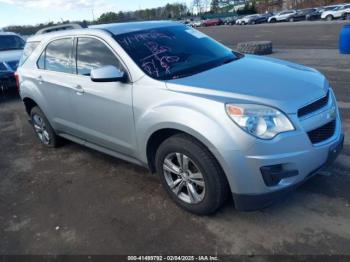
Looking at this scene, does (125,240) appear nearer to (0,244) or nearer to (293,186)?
(0,244)

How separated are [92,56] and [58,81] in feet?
2.53

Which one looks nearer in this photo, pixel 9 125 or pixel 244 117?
pixel 244 117

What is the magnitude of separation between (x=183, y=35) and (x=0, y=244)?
2948 mm

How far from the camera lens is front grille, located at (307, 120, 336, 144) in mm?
2938

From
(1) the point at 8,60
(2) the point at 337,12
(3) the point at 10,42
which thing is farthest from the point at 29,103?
(2) the point at 337,12

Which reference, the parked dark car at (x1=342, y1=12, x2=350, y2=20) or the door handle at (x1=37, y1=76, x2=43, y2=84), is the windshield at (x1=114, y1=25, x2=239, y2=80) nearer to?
the door handle at (x1=37, y1=76, x2=43, y2=84)

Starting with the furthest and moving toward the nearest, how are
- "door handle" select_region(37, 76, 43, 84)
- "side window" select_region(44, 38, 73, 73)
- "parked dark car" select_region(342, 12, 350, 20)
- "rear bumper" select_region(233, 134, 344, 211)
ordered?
"parked dark car" select_region(342, 12, 350, 20) < "door handle" select_region(37, 76, 43, 84) < "side window" select_region(44, 38, 73, 73) < "rear bumper" select_region(233, 134, 344, 211)

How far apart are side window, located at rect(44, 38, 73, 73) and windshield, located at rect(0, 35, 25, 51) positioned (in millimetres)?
7016

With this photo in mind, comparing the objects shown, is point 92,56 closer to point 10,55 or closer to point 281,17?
point 10,55

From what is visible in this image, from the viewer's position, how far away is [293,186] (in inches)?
114

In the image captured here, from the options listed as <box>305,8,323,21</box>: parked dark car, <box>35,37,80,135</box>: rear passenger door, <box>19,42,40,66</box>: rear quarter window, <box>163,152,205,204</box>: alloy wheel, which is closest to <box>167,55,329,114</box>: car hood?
<box>163,152,205,204</box>: alloy wheel

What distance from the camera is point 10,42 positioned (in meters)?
11.1

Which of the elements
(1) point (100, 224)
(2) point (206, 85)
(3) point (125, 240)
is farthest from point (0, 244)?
(2) point (206, 85)

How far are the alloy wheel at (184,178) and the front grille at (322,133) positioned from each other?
98 centimetres
